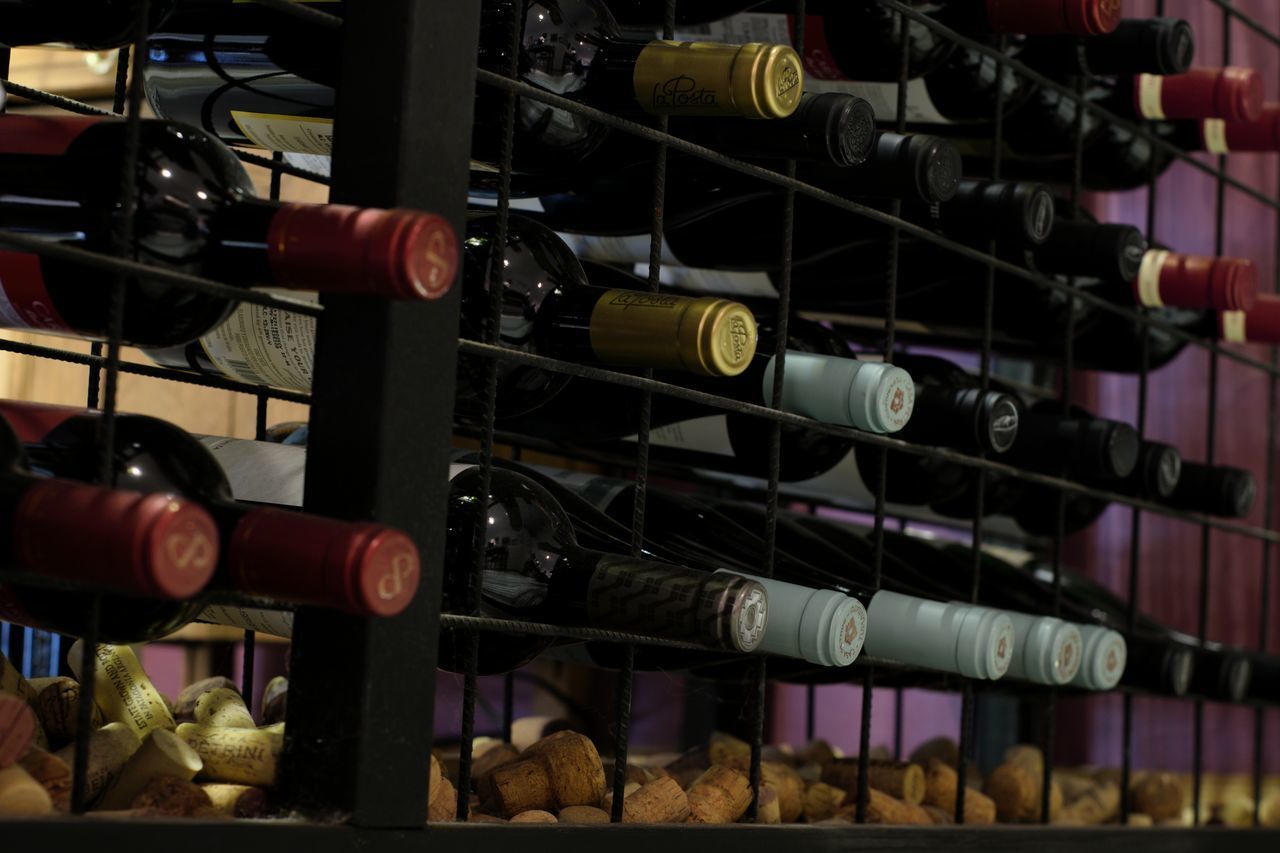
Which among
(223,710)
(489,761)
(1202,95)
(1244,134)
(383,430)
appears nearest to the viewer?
(383,430)

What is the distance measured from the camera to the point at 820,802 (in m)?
0.79

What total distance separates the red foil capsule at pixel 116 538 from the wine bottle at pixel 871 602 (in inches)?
11.6

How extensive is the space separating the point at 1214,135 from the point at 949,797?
483mm

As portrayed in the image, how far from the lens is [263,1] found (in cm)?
50

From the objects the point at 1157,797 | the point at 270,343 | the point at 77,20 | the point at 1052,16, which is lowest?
the point at 1157,797

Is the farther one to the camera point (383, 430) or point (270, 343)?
point (270, 343)

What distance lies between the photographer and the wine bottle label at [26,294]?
53cm

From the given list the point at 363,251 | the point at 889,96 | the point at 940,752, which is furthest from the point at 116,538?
the point at 940,752

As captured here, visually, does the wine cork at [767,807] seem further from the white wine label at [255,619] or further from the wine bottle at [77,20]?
the wine bottle at [77,20]

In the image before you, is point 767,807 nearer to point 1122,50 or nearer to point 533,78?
point 533,78

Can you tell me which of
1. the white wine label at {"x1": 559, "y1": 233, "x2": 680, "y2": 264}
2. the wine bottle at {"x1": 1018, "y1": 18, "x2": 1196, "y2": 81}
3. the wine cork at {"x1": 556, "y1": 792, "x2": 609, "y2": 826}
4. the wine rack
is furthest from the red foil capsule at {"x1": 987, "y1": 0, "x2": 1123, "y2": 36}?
the wine cork at {"x1": 556, "y1": 792, "x2": 609, "y2": 826}

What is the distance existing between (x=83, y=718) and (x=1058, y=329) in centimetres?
69

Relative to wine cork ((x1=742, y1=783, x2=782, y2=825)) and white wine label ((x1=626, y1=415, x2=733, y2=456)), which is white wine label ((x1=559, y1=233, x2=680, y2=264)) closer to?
white wine label ((x1=626, y1=415, x2=733, y2=456))

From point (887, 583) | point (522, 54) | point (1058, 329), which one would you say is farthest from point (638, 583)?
point (1058, 329)
